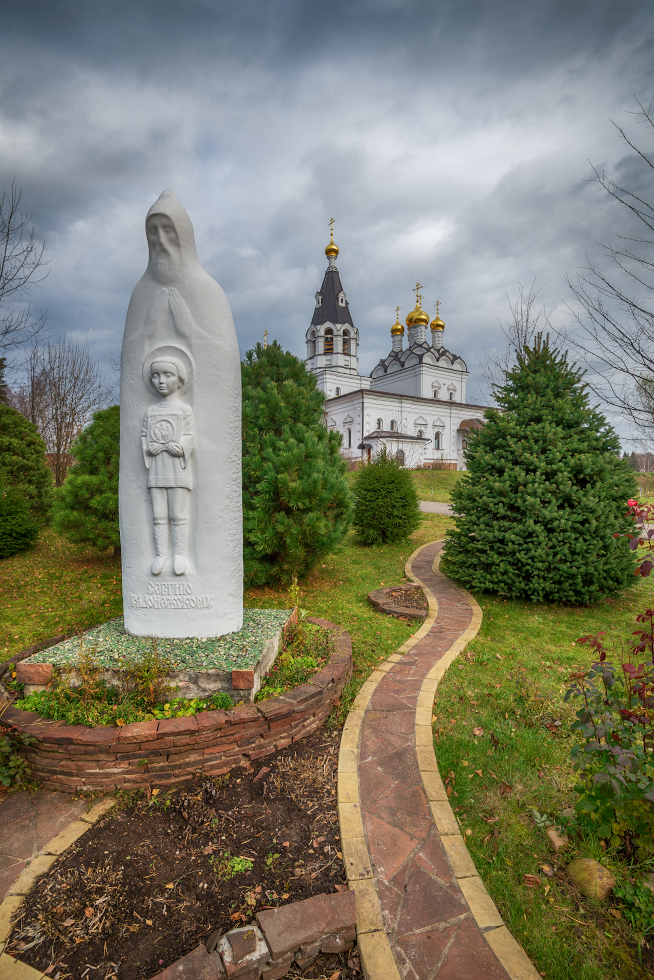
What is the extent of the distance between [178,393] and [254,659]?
2251 mm

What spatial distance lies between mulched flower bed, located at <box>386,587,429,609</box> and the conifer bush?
11.2ft

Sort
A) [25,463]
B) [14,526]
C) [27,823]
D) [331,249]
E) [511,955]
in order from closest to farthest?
[511,955] < [27,823] < [14,526] < [25,463] < [331,249]

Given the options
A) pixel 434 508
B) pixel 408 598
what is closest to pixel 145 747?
pixel 408 598

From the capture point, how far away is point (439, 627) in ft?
18.8

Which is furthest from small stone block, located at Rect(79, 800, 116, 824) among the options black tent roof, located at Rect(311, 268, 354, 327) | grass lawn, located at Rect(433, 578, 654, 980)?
black tent roof, located at Rect(311, 268, 354, 327)

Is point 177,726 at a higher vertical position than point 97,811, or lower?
higher

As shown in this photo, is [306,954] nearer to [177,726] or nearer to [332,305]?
[177,726]

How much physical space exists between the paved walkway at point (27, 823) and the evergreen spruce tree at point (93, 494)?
546 centimetres

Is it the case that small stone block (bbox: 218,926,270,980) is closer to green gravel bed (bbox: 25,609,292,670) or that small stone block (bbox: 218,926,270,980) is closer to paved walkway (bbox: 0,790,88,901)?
paved walkway (bbox: 0,790,88,901)

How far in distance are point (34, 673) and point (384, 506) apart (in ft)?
26.1

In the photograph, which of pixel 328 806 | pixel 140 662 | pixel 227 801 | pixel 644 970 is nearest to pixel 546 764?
pixel 644 970

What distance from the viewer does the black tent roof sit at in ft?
139

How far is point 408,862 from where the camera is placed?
2402mm

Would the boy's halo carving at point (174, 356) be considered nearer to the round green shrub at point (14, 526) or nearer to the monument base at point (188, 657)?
the monument base at point (188, 657)
